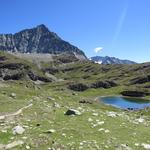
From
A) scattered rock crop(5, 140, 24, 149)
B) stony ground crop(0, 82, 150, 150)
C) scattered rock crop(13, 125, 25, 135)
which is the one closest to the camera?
scattered rock crop(5, 140, 24, 149)

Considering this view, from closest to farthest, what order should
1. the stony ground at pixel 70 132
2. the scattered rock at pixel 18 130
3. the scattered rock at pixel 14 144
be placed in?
the scattered rock at pixel 14 144, the stony ground at pixel 70 132, the scattered rock at pixel 18 130

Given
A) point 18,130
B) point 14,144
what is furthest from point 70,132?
point 14,144

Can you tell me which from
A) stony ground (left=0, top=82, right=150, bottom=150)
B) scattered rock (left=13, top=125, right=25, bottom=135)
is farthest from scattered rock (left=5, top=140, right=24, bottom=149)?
scattered rock (left=13, top=125, right=25, bottom=135)

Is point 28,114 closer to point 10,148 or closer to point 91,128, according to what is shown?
point 91,128

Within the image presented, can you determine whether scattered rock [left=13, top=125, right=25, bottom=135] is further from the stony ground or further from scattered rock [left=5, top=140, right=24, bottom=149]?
scattered rock [left=5, top=140, right=24, bottom=149]

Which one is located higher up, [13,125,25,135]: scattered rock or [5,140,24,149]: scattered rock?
[13,125,25,135]: scattered rock

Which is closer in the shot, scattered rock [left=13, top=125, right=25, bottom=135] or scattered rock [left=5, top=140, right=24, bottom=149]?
scattered rock [left=5, top=140, right=24, bottom=149]

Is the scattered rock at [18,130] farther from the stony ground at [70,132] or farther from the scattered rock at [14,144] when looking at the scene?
the scattered rock at [14,144]

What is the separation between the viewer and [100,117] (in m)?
26.9

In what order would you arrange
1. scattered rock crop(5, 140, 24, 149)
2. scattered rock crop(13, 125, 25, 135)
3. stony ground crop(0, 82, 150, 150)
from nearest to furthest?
1. scattered rock crop(5, 140, 24, 149)
2. stony ground crop(0, 82, 150, 150)
3. scattered rock crop(13, 125, 25, 135)

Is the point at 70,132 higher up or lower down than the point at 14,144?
higher up

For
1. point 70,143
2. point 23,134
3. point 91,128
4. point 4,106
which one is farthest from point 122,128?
point 4,106

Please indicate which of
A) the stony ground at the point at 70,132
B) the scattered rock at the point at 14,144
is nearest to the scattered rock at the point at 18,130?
the stony ground at the point at 70,132

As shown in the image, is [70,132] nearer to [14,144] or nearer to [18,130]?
[18,130]
